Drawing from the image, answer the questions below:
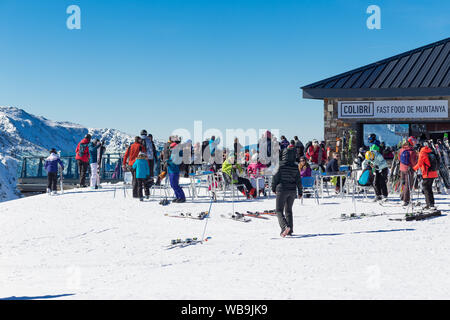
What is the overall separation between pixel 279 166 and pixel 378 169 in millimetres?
4747

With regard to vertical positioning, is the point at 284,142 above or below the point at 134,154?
above

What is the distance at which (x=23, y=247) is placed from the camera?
30.3 ft

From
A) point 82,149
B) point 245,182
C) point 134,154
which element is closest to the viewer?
point 245,182

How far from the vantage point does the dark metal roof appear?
1731 cm

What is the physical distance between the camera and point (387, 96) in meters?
17.7

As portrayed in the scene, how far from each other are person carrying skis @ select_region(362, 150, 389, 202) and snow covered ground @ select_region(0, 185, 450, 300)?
0.72 metres

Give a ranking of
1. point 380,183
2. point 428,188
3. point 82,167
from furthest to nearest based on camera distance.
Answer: point 82,167, point 380,183, point 428,188

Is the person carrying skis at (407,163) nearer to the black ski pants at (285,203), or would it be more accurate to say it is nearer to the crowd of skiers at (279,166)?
the crowd of skiers at (279,166)

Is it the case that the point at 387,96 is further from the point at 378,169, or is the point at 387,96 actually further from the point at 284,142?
the point at 378,169

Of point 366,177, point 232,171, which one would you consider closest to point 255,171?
point 232,171

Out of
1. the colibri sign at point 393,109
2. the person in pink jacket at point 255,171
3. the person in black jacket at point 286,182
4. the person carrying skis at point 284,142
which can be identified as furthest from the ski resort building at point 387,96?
the person in black jacket at point 286,182

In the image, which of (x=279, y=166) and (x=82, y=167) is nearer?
(x=279, y=166)
